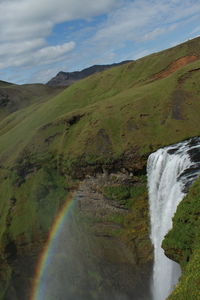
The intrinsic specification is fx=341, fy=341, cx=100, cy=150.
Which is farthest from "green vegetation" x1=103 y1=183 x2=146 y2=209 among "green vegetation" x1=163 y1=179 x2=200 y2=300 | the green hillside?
"green vegetation" x1=163 y1=179 x2=200 y2=300

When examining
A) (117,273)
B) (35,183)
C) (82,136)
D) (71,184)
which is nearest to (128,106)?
(82,136)

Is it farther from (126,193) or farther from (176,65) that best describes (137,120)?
(176,65)

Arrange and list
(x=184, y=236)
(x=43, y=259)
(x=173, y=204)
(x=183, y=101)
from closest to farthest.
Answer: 1. (x=184, y=236)
2. (x=173, y=204)
3. (x=183, y=101)
4. (x=43, y=259)

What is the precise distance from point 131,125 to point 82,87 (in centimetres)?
4074

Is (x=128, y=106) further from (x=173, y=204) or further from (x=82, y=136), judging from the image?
(x=173, y=204)

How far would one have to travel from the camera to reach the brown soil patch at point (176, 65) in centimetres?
7312

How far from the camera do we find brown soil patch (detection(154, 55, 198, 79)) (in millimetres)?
73125

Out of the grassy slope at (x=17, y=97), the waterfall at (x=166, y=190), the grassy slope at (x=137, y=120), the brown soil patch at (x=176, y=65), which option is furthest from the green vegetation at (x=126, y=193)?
the grassy slope at (x=17, y=97)

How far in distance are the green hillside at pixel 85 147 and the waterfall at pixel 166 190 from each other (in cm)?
481

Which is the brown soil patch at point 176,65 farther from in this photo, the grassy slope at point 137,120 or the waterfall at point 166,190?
the waterfall at point 166,190

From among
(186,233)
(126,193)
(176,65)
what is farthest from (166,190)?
(176,65)

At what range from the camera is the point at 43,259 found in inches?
2243

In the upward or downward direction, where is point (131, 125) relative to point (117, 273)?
upward

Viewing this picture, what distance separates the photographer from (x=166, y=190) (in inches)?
1468
